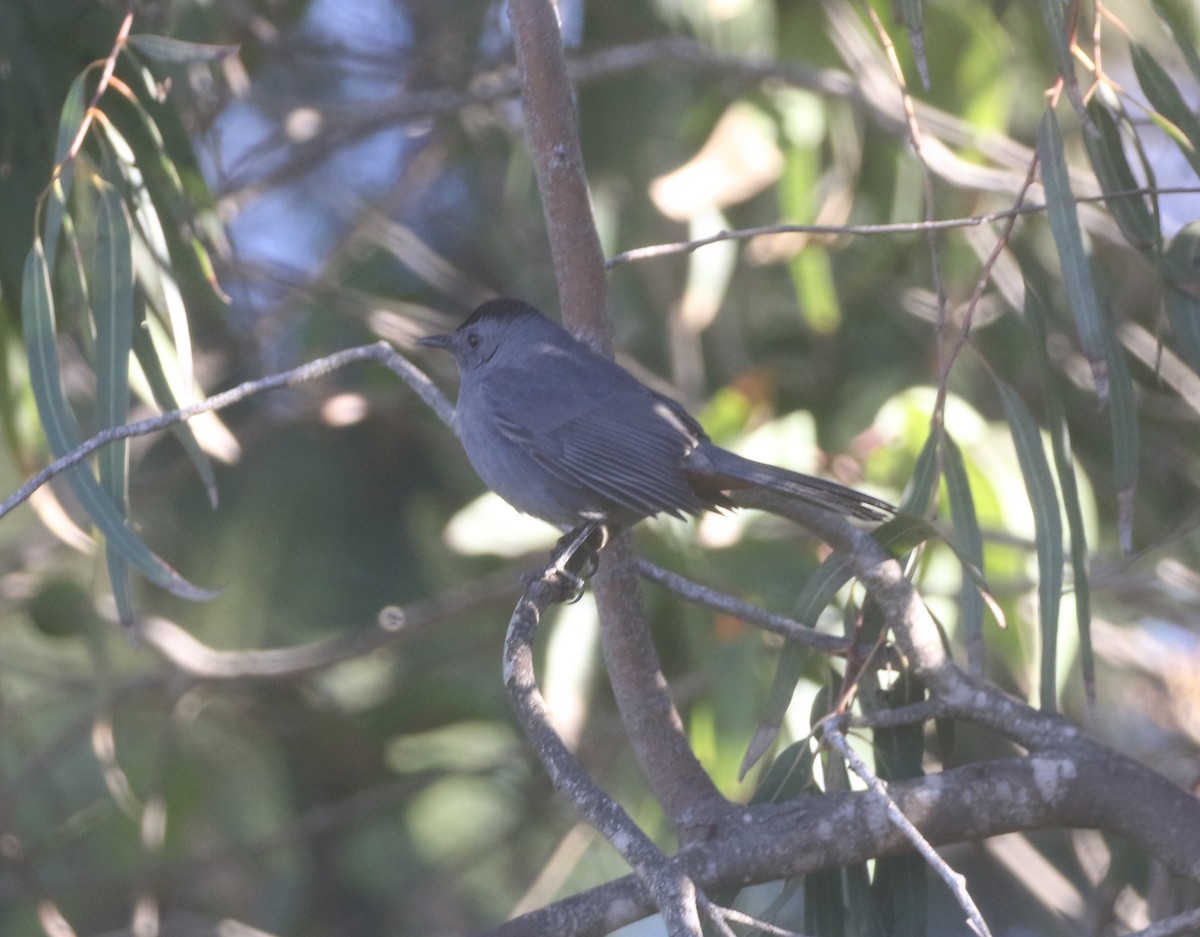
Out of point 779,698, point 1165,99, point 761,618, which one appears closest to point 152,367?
point 761,618

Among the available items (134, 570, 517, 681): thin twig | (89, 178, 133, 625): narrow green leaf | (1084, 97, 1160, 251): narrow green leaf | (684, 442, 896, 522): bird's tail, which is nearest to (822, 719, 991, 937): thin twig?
(684, 442, 896, 522): bird's tail

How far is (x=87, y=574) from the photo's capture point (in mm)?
6566

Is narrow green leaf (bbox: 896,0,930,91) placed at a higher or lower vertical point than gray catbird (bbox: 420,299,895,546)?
higher

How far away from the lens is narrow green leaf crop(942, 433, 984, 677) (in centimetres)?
307

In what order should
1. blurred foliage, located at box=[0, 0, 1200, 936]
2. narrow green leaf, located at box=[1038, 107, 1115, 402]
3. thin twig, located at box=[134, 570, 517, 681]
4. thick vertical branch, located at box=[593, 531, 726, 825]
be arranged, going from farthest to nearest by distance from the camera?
thin twig, located at box=[134, 570, 517, 681] < blurred foliage, located at box=[0, 0, 1200, 936] < thick vertical branch, located at box=[593, 531, 726, 825] < narrow green leaf, located at box=[1038, 107, 1115, 402]

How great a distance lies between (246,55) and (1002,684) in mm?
4631

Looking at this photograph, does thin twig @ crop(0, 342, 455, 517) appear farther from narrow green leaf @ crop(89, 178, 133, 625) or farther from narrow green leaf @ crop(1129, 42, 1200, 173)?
narrow green leaf @ crop(1129, 42, 1200, 173)

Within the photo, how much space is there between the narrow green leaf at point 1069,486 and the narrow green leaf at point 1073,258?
23 cm

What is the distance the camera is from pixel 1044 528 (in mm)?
3037

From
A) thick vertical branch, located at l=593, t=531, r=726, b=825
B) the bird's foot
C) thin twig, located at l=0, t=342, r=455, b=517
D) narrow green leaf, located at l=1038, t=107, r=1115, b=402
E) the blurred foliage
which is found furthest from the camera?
the blurred foliage

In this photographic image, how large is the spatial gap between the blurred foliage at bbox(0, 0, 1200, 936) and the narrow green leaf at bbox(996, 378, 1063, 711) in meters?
0.25

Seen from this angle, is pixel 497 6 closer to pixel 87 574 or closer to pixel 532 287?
pixel 532 287

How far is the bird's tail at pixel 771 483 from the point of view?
3.26m

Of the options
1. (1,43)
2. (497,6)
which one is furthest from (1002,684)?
(1,43)
